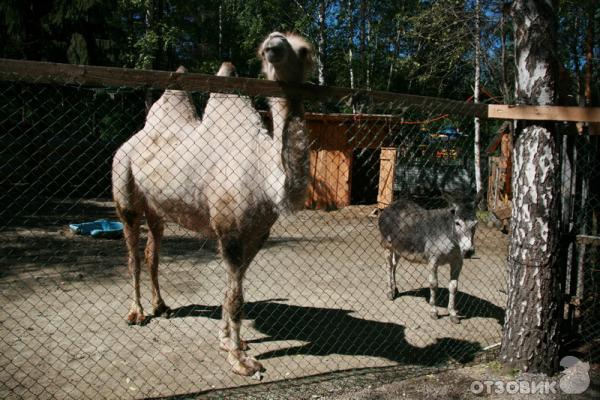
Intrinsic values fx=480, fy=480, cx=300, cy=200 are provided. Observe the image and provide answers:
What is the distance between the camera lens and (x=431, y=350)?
4352 mm

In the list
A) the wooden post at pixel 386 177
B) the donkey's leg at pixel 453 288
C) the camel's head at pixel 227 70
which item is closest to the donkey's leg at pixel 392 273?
the donkey's leg at pixel 453 288

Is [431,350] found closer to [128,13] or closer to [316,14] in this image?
[316,14]

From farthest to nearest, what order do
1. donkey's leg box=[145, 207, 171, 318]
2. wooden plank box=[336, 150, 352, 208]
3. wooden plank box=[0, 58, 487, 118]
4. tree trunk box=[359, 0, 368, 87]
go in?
1. tree trunk box=[359, 0, 368, 87]
2. wooden plank box=[336, 150, 352, 208]
3. donkey's leg box=[145, 207, 171, 318]
4. wooden plank box=[0, 58, 487, 118]

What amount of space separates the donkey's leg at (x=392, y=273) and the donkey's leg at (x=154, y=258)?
8.44 feet

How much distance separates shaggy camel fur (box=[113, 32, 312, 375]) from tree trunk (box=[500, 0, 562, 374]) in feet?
5.07

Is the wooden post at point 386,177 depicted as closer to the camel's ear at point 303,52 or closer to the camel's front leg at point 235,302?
the camel's front leg at point 235,302

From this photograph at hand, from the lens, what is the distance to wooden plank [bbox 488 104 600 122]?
3260 mm

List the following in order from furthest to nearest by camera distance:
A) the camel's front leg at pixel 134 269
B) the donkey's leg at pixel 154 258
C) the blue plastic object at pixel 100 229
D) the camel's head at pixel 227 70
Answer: the blue plastic object at pixel 100 229, the donkey's leg at pixel 154 258, the camel's front leg at pixel 134 269, the camel's head at pixel 227 70

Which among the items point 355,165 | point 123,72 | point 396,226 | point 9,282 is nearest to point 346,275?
point 396,226

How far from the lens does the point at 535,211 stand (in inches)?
133

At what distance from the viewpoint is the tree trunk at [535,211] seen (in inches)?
132

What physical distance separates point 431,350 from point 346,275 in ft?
7.56

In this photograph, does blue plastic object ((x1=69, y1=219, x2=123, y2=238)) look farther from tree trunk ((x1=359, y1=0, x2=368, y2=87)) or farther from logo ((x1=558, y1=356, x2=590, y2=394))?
tree trunk ((x1=359, y1=0, x2=368, y2=87))

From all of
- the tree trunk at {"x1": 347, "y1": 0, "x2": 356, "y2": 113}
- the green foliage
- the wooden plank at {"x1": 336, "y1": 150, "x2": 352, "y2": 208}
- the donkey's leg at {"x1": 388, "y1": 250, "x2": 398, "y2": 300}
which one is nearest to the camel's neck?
the donkey's leg at {"x1": 388, "y1": 250, "x2": 398, "y2": 300}
